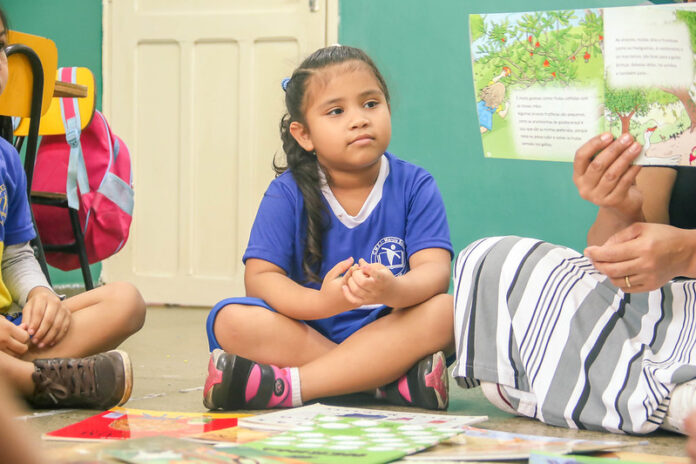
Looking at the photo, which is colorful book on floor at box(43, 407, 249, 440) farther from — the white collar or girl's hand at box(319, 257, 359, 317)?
the white collar

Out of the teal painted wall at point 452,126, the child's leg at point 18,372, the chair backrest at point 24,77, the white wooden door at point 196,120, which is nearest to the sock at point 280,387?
the child's leg at point 18,372

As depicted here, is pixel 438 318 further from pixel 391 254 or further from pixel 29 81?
pixel 29 81

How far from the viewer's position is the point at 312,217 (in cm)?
138

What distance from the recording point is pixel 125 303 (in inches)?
53.4

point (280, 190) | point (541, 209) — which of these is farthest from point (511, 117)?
point (541, 209)

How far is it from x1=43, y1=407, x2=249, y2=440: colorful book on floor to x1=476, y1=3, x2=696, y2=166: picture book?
1.57 ft

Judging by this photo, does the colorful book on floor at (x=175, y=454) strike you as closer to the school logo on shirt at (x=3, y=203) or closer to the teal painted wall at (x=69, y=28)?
the school logo on shirt at (x=3, y=203)

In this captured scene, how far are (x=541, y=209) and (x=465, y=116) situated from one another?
16.2 inches

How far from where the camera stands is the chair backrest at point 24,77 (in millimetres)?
1670

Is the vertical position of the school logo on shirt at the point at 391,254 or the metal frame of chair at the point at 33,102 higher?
the metal frame of chair at the point at 33,102

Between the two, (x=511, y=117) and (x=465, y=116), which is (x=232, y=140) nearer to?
(x=465, y=116)

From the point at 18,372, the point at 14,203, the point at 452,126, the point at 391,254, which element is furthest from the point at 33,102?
the point at 452,126

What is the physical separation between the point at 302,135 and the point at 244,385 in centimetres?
48

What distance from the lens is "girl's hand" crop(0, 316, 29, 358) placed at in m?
1.21
